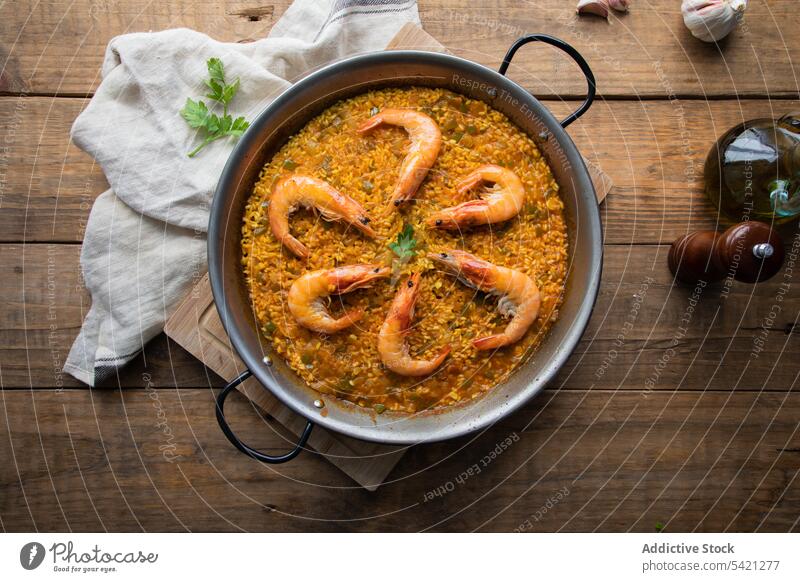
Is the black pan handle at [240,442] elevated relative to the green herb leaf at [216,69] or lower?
lower

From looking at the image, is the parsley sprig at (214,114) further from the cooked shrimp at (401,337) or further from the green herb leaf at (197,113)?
the cooked shrimp at (401,337)

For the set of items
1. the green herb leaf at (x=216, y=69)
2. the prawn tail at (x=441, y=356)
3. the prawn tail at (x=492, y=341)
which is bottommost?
the prawn tail at (x=441, y=356)

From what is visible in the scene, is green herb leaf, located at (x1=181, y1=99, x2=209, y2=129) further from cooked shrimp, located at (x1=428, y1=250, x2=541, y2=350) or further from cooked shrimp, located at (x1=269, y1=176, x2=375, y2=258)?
cooked shrimp, located at (x1=428, y1=250, x2=541, y2=350)

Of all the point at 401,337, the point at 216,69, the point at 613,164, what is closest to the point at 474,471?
the point at 401,337

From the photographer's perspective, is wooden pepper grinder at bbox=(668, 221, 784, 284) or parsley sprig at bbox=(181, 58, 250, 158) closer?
wooden pepper grinder at bbox=(668, 221, 784, 284)

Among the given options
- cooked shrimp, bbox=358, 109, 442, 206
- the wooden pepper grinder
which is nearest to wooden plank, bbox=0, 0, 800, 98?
cooked shrimp, bbox=358, 109, 442, 206

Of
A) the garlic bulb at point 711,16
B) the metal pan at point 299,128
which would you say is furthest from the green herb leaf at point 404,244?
the garlic bulb at point 711,16

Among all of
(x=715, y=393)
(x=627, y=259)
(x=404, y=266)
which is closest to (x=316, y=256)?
(x=404, y=266)
